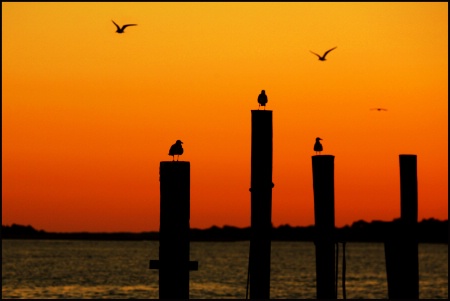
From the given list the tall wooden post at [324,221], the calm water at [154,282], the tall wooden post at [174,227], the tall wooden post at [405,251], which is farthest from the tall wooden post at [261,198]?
the calm water at [154,282]

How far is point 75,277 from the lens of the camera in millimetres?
85125

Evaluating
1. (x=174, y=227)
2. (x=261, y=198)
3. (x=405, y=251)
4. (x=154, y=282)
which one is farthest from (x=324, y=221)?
(x=154, y=282)

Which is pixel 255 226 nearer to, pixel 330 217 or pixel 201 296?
pixel 330 217

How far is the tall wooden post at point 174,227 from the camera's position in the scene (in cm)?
1502

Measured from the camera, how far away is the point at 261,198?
16.3 metres

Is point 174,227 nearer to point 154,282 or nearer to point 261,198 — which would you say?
point 261,198

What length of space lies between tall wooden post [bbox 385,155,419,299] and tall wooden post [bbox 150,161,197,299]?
371 cm

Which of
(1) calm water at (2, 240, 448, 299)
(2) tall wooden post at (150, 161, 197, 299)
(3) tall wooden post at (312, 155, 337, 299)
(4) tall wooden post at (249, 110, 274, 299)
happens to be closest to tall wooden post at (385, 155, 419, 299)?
(3) tall wooden post at (312, 155, 337, 299)

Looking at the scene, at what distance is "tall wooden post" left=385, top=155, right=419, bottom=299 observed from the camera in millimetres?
17281

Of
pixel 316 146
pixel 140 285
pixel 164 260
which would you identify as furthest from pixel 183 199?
pixel 140 285

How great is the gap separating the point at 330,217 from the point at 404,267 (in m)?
1.34

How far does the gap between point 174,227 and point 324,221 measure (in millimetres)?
3430

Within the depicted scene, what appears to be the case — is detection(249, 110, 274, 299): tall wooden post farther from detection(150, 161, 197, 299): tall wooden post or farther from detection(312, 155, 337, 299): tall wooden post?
detection(312, 155, 337, 299): tall wooden post

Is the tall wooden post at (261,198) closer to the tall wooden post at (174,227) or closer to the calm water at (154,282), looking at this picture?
the tall wooden post at (174,227)
